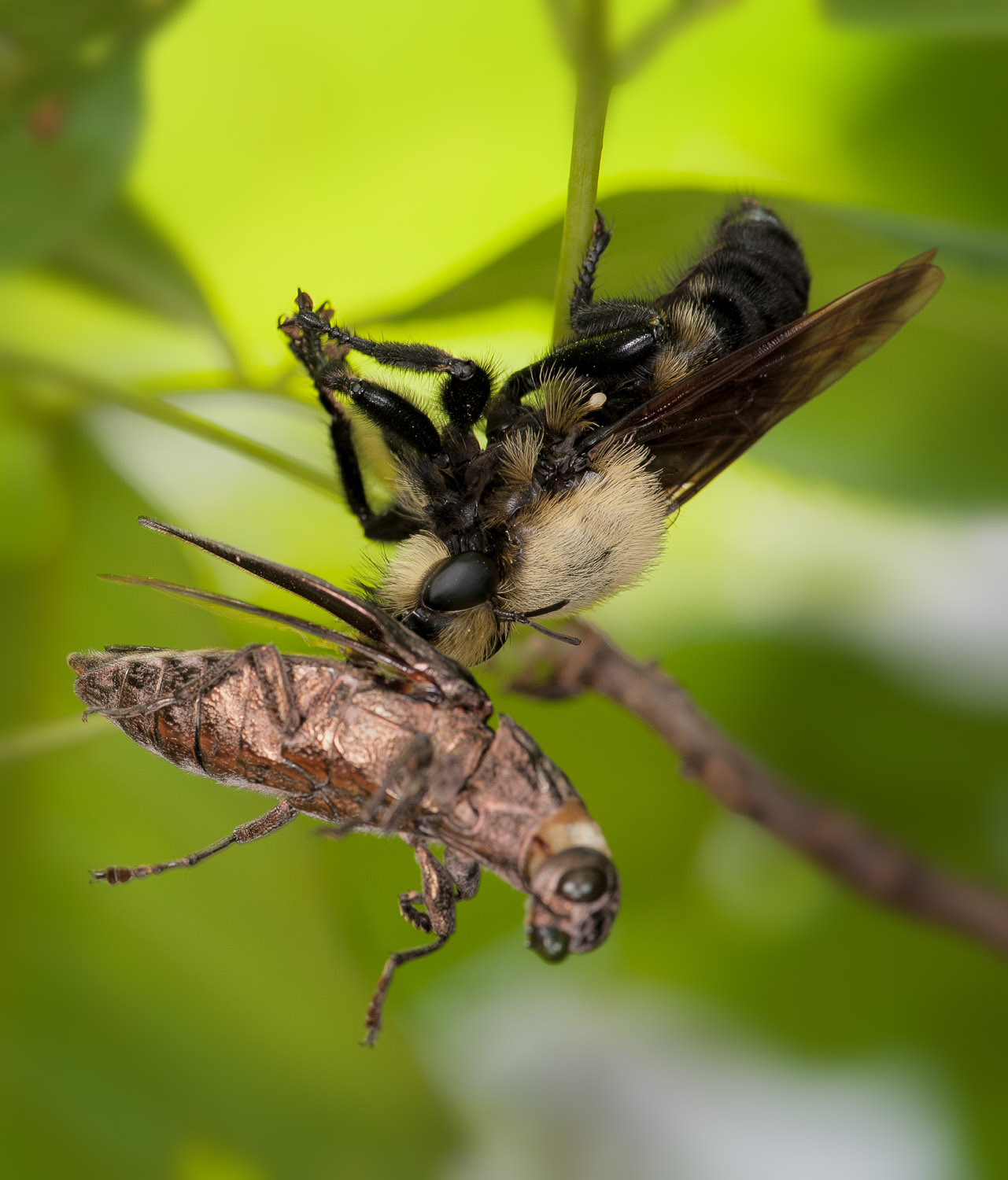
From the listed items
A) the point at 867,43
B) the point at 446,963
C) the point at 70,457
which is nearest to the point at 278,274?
the point at 70,457

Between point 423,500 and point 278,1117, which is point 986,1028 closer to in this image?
point 278,1117

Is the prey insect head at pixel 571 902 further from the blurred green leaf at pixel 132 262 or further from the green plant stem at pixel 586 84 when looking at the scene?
the blurred green leaf at pixel 132 262

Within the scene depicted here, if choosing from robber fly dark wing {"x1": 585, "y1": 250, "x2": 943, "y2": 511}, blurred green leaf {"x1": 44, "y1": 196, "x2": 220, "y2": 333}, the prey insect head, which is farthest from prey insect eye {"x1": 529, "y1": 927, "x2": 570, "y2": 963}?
blurred green leaf {"x1": 44, "y1": 196, "x2": 220, "y2": 333}

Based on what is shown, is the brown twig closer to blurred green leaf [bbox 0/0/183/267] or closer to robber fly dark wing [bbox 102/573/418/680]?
robber fly dark wing [bbox 102/573/418/680]

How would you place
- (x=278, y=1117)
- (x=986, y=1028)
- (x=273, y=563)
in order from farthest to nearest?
(x=986, y=1028)
(x=278, y=1117)
(x=273, y=563)

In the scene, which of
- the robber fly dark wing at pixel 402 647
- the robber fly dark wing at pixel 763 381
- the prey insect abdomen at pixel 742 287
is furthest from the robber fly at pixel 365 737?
the prey insect abdomen at pixel 742 287

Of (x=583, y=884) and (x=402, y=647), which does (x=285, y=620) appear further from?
(x=583, y=884)
